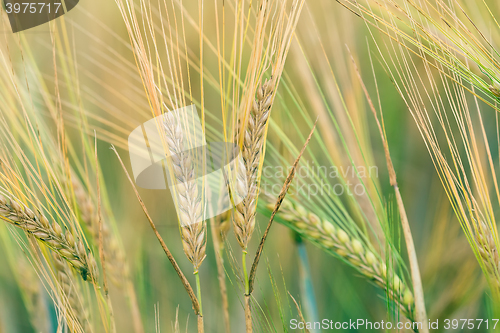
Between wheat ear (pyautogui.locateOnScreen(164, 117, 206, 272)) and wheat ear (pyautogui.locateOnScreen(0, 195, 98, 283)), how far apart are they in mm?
180

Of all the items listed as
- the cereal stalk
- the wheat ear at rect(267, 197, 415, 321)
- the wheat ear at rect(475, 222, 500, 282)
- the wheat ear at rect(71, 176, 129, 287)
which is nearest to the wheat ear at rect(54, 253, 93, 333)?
the wheat ear at rect(71, 176, 129, 287)

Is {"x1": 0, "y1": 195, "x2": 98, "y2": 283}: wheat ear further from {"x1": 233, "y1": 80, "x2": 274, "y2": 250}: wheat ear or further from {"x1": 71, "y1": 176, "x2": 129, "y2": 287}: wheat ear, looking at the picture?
{"x1": 233, "y1": 80, "x2": 274, "y2": 250}: wheat ear

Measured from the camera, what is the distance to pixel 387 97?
55cm

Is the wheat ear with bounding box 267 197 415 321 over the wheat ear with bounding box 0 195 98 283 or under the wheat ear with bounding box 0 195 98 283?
under

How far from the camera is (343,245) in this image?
20.1 inches

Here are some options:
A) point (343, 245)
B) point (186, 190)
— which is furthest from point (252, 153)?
point (343, 245)

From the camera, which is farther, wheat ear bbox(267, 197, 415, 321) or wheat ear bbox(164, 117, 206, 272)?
wheat ear bbox(267, 197, 415, 321)

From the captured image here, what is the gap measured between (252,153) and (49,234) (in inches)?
13.2

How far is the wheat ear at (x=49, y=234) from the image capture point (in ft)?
1.34

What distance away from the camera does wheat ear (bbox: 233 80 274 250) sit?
1.26ft

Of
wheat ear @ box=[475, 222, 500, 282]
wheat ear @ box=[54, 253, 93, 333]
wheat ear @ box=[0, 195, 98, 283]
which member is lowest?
wheat ear @ box=[475, 222, 500, 282]

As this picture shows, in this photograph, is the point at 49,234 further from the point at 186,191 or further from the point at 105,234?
the point at 186,191

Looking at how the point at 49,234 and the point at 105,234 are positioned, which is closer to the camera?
the point at 49,234

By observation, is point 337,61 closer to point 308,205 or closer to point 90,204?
point 308,205
